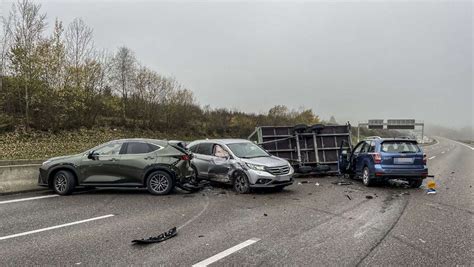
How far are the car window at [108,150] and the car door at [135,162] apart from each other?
0.16 m

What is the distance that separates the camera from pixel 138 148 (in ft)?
35.3

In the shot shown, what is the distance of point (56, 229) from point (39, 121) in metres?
23.7

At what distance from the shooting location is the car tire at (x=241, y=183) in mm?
10781

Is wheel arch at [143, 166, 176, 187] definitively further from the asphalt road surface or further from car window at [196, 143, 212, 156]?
car window at [196, 143, 212, 156]

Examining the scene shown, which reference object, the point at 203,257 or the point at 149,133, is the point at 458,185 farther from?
the point at 149,133

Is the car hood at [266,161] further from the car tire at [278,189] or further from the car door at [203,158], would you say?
the car door at [203,158]

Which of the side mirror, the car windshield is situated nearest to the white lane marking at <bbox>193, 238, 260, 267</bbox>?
the car windshield

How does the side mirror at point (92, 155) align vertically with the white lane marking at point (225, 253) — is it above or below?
above

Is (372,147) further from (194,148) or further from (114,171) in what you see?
(114,171)

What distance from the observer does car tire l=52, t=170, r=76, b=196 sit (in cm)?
1032

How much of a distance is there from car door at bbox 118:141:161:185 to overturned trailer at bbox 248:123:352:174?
6268 millimetres

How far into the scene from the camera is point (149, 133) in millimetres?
37000

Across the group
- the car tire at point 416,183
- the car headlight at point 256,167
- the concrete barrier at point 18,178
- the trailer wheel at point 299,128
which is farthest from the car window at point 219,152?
the car tire at point 416,183

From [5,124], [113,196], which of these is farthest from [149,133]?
[113,196]
